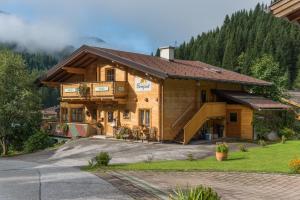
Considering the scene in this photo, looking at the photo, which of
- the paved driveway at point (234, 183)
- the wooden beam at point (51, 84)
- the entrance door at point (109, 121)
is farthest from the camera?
the wooden beam at point (51, 84)

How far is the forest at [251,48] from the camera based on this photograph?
317 feet

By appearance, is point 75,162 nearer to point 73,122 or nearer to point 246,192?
point 246,192

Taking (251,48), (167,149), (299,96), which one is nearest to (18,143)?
(167,149)

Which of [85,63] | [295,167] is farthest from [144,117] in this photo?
[295,167]

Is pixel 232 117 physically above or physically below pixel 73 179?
above

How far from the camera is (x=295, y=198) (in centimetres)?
1018

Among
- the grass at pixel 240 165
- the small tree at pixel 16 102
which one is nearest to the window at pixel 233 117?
the grass at pixel 240 165

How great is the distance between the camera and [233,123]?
2988 centimetres

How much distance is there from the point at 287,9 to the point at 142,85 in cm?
2044

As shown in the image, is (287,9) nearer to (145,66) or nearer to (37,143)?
(145,66)

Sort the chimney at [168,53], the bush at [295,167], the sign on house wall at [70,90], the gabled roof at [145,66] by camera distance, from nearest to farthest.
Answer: the bush at [295,167]
the gabled roof at [145,66]
the sign on house wall at [70,90]
the chimney at [168,53]

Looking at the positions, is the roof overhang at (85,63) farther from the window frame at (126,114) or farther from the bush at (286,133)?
the bush at (286,133)

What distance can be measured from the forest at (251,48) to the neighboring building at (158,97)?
5855 centimetres

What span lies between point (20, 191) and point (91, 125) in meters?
20.7
